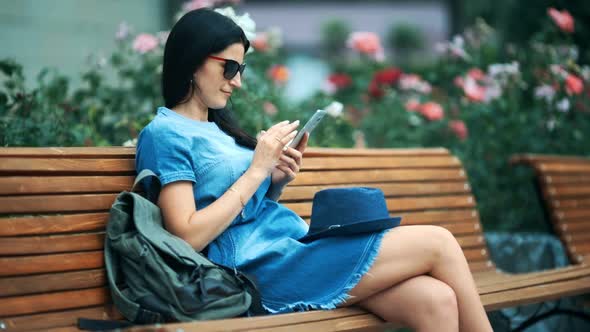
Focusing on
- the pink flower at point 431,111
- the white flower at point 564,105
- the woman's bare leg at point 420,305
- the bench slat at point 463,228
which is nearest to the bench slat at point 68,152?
the woman's bare leg at point 420,305

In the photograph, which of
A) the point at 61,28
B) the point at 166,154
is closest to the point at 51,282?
the point at 166,154

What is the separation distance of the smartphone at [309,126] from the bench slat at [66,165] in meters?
0.55

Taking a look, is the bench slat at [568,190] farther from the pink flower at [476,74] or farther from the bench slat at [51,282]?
the bench slat at [51,282]

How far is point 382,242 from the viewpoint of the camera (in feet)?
9.13

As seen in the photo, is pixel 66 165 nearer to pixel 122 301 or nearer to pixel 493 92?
pixel 122 301

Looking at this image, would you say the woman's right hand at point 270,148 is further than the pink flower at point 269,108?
No

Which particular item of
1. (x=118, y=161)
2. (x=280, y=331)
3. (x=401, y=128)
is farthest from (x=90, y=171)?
(x=401, y=128)

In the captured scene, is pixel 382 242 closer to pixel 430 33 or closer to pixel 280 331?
pixel 280 331

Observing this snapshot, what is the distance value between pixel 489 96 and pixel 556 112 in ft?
1.39

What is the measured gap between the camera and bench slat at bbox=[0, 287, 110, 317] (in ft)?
8.47

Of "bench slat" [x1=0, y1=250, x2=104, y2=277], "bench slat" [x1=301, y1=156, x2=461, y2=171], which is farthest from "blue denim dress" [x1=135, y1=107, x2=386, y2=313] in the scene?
"bench slat" [x1=301, y1=156, x2=461, y2=171]

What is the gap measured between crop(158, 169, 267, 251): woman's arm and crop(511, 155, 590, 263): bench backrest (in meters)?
2.20

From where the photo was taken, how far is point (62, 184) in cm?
278

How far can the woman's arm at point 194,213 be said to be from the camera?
2689 millimetres
